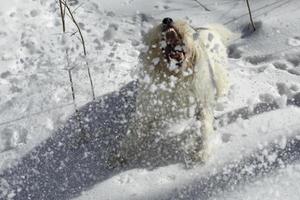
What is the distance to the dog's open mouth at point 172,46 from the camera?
133 inches

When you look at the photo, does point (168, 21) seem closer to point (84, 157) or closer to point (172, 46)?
point (172, 46)

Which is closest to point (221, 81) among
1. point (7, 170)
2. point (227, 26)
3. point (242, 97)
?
point (242, 97)

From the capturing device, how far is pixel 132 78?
477cm

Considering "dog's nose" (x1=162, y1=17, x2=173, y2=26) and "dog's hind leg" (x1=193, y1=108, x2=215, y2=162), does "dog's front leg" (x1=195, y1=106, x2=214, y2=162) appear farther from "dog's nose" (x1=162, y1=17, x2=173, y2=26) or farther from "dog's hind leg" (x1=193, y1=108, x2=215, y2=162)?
"dog's nose" (x1=162, y1=17, x2=173, y2=26)

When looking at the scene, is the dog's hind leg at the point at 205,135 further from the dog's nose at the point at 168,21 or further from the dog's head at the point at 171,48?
the dog's nose at the point at 168,21

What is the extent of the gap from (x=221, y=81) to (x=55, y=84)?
1500 mm

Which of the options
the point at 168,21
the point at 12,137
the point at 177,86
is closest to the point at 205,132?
the point at 177,86

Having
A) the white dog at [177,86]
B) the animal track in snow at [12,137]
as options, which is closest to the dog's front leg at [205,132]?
the white dog at [177,86]

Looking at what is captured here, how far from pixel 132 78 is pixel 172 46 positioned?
1380 mm

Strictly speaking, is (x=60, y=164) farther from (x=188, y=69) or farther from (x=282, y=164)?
(x=282, y=164)

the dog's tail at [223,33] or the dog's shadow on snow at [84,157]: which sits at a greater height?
the dog's tail at [223,33]

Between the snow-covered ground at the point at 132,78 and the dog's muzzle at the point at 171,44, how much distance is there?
35.6 inches

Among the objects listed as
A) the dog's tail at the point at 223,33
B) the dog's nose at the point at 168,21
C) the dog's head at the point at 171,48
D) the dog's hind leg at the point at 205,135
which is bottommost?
the dog's hind leg at the point at 205,135

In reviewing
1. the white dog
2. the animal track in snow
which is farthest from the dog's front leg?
the animal track in snow
